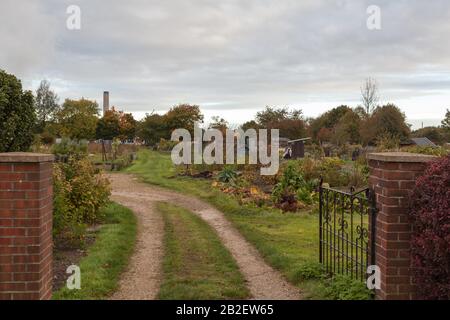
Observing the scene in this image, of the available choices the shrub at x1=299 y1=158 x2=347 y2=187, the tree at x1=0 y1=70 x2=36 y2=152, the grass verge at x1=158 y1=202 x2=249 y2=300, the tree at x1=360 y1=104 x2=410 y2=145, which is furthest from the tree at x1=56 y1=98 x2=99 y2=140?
the grass verge at x1=158 y1=202 x2=249 y2=300

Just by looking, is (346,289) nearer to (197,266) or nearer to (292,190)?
(197,266)

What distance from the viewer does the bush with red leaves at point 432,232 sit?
3982 millimetres

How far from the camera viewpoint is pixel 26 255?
4.49m

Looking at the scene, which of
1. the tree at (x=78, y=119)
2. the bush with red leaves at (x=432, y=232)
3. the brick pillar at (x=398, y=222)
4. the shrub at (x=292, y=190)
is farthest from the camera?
the tree at (x=78, y=119)

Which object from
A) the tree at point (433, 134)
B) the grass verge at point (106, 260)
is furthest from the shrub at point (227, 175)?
the tree at point (433, 134)

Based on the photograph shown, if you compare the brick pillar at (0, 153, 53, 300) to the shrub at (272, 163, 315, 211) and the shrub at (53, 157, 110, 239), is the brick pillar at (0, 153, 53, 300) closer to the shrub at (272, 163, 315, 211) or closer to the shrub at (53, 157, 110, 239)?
the shrub at (53, 157, 110, 239)

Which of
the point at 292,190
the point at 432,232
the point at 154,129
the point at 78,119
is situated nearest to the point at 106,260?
the point at 432,232

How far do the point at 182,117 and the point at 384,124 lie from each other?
19.4m

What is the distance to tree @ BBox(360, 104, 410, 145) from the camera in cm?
4391

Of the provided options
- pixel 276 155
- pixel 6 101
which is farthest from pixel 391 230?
pixel 276 155

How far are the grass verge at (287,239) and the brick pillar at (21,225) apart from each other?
3193 mm

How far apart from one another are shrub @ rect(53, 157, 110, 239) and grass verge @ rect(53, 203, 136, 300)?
47 centimetres

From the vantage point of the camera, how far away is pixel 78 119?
52594mm

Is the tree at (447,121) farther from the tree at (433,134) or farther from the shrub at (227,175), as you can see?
the shrub at (227,175)
